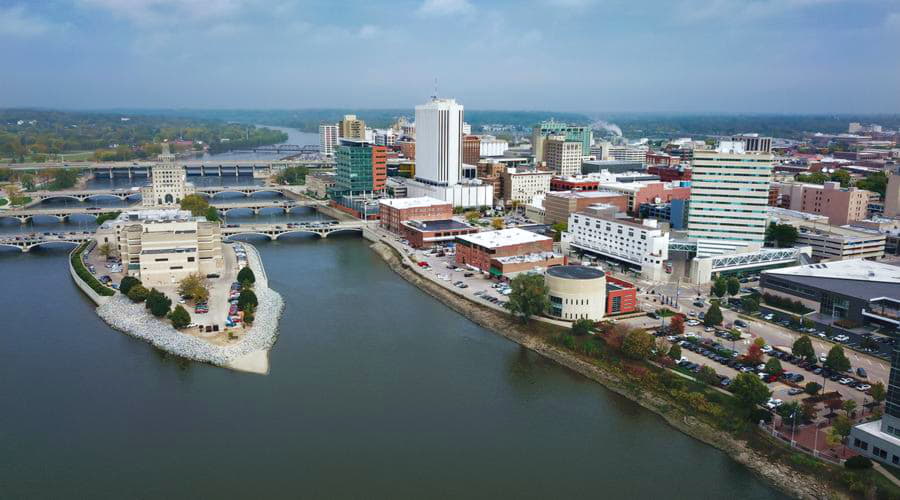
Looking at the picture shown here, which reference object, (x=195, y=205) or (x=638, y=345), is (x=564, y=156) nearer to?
(x=195, y=205)

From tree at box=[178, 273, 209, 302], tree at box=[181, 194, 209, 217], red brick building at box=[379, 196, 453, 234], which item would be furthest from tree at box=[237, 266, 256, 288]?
tree at box=[181, 194, 209, 217]

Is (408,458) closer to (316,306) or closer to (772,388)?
(772,388)

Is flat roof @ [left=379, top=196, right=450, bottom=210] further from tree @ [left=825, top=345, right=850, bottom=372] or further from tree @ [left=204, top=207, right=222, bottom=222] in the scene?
tree @ [left=825, top=345, right=850, bottom=372]

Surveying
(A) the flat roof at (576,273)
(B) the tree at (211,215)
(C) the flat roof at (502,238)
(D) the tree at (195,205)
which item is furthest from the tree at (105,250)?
(A) the flat roof at (576,273)

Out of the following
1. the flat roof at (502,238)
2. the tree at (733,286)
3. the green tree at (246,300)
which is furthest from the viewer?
the flat roof at (502,238)

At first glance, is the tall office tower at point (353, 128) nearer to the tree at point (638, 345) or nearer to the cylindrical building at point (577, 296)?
the cylindrical building at point (577, 296)

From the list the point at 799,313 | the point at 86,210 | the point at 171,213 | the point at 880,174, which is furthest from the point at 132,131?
the point at 799,313

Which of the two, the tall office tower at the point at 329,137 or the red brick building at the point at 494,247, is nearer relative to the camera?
the red brick building at the point at 494,247
